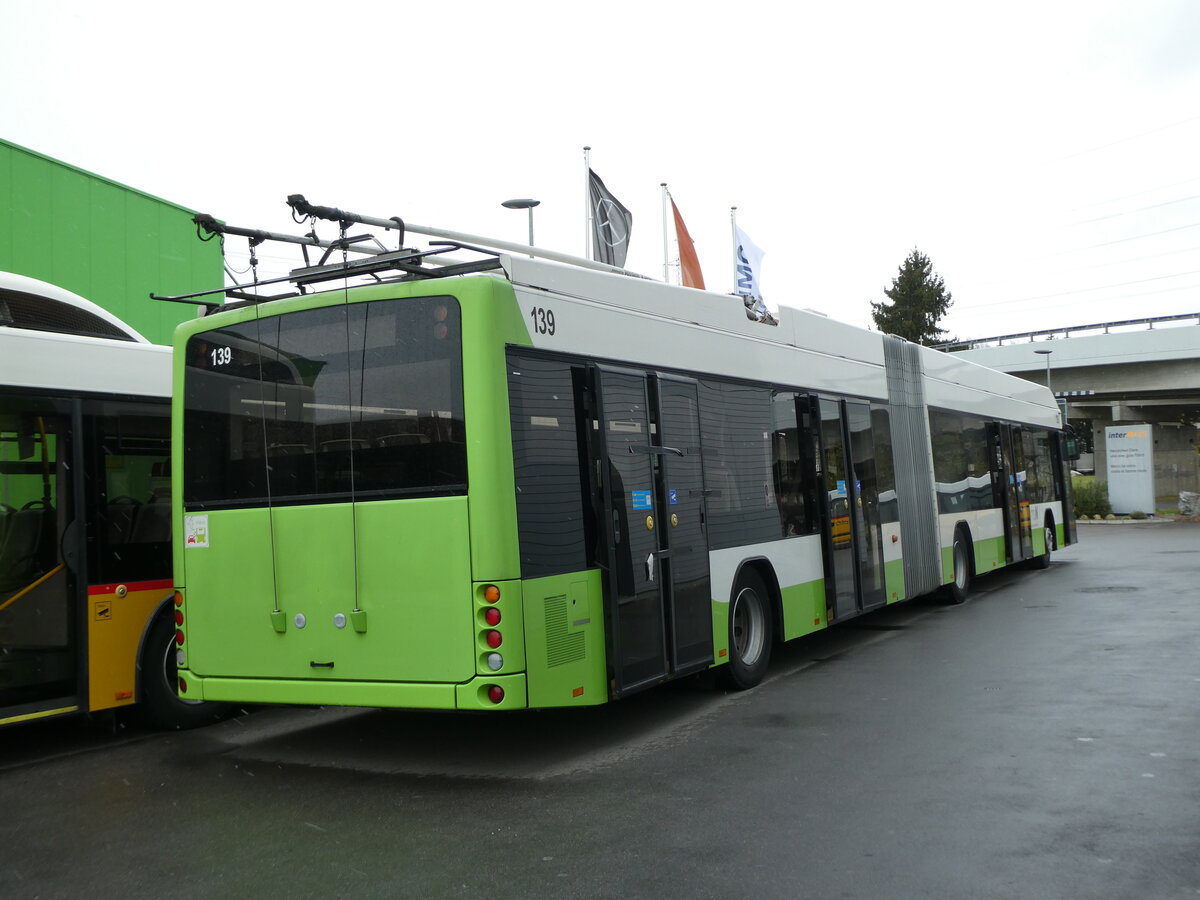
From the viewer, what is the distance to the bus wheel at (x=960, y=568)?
50.5 ft

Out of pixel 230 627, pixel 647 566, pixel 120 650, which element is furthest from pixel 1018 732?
pixel 120 650

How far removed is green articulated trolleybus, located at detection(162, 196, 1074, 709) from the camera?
21.9 feet

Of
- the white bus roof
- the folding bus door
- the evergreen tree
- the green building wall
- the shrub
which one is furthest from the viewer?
the evergreen tree

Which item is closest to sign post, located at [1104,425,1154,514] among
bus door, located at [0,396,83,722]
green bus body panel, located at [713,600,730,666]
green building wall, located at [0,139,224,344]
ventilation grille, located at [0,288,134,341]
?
green building wall, located at [0,139,224,344]

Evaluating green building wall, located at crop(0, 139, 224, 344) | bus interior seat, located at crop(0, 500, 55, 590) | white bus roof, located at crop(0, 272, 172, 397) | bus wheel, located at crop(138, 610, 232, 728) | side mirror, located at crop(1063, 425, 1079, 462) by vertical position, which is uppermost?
green building wall, located at crop(0, 139, 224, 344)

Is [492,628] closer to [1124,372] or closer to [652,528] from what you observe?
[652,528]

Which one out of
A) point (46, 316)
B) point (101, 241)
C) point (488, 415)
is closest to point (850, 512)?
point (488, 415)

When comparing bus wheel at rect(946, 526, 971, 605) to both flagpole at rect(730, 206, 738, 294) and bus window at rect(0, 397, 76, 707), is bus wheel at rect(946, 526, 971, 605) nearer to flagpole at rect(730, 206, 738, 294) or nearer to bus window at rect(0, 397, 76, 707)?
flagpole at rect(730, 206, 738, 294)

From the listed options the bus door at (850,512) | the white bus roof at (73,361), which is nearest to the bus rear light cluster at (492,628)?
the white bus roof at (73,361)

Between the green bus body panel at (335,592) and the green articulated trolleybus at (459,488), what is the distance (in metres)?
0.01

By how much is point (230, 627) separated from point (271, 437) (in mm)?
1297

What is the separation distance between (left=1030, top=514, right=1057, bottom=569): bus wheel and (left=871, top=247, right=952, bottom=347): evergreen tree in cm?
5898

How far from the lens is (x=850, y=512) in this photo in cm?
1165

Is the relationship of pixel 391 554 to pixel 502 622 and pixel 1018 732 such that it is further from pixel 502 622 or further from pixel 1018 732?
pixel 1018 732
